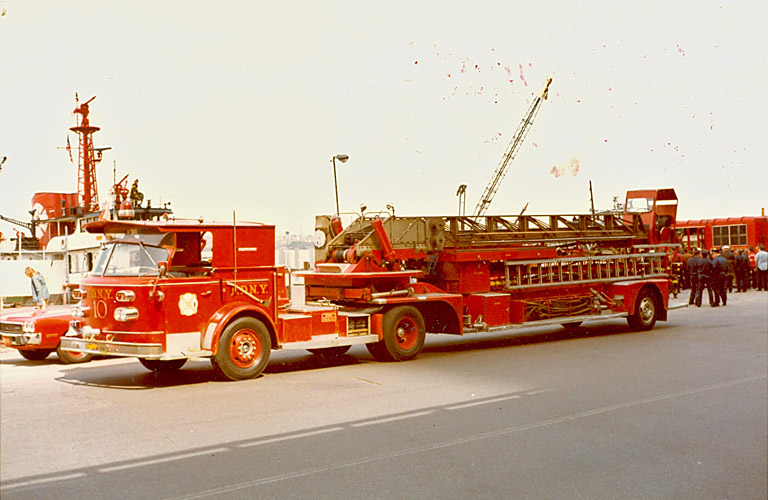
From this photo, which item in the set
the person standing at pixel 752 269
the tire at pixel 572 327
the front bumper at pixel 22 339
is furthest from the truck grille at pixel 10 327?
the person standing at pixel 752 269

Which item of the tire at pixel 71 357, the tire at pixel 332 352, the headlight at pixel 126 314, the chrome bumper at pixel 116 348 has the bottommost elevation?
the tire at pixel 332 352

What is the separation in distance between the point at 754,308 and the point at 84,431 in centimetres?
1960

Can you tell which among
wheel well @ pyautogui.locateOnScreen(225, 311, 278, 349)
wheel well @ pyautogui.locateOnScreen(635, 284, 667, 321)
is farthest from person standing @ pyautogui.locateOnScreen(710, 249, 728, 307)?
wheel well @ pyautogui.locateOnScreen(225, 311, 278, 349)

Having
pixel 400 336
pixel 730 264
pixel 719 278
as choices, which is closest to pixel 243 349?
pixel 400 336

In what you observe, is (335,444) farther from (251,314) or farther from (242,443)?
(251,314)

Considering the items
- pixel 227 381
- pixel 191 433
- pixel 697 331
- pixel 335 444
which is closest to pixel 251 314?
pixel 227 381

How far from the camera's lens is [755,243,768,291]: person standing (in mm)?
29766

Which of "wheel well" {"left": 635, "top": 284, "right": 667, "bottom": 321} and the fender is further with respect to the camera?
"wheel well" {"left": 635, "top": 284, "right": 667, "bottom": 321}

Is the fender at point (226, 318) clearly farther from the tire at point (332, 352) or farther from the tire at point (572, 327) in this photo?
the tire at point (572, 327)

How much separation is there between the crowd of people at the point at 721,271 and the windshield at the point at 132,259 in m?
16.8

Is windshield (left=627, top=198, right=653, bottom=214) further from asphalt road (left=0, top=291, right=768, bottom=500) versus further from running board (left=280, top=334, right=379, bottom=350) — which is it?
running board (left=280, top=334, right=379, bottom=350)

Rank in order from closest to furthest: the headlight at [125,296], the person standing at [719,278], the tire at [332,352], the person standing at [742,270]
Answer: the headlight at [125,296]
the tire at [332,352]
the person standing at [719,278]
the person standing at [742,270]

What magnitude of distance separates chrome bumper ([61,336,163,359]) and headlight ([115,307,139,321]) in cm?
33

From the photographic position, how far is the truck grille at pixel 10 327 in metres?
11.8
